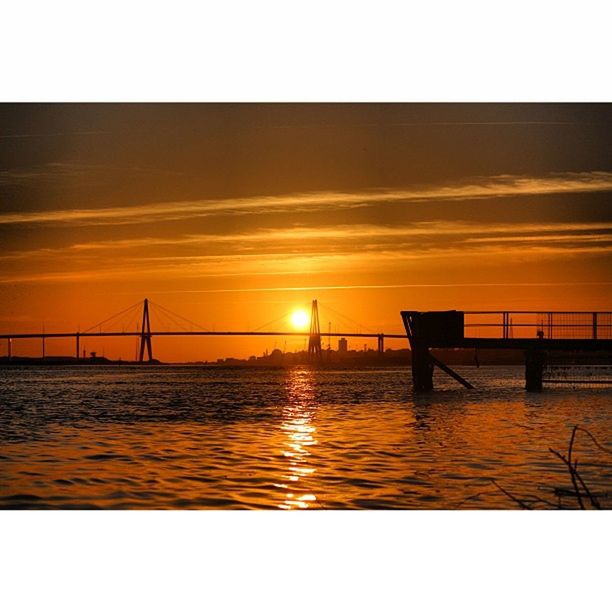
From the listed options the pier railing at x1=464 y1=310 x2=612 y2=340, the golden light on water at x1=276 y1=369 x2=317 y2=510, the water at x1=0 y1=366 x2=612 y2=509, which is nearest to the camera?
the golden light on water at x1=276 y1=369 x2=317 y2=510

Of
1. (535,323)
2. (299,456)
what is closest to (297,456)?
(299,456)

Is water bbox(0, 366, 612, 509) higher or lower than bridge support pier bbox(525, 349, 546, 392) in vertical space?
lower

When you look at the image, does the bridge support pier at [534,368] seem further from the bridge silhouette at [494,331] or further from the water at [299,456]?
the water at [299,456]

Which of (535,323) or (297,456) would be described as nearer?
(297,456)

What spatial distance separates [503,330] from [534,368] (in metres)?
3.61

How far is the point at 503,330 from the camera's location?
19.4 m

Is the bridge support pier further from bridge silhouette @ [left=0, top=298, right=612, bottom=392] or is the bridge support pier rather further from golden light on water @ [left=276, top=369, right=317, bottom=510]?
golden light on water @ [left=276, top=369, right=317, bottom=510]

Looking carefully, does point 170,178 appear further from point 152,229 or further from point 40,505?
point 40,505

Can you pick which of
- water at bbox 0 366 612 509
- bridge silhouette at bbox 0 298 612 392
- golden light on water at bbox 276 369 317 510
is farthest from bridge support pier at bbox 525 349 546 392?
golden light on water at bbox 276 369 317 510

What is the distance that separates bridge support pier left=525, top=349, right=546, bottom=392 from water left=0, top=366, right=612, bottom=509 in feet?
11.8

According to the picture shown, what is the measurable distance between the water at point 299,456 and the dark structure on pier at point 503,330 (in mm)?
1409

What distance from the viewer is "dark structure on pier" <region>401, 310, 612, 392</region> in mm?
17234

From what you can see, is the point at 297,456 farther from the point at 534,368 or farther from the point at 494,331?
the point at 534,368

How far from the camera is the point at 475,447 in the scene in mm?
10852
